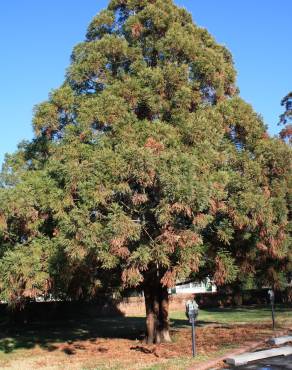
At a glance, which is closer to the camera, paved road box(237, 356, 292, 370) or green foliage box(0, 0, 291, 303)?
paved road box(237, 356, 292, 370)

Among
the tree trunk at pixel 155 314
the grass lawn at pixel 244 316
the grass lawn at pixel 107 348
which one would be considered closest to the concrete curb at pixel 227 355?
the grass lawn at pixel 107 348

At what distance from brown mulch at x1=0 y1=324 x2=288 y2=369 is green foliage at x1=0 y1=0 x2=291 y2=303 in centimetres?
178

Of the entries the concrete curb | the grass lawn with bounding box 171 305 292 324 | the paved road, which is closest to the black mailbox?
the concrete curb

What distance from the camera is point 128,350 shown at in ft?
45.9

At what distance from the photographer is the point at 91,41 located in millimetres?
15844

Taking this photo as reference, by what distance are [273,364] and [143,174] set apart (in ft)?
16.1

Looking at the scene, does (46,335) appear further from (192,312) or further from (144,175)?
(144,175)

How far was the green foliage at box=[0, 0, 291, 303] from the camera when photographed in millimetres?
10672

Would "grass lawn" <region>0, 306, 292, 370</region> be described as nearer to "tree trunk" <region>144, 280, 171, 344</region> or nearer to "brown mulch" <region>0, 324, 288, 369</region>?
"brown mulch" <region>0, 324, 288, 369</region>

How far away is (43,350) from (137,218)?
6464mm

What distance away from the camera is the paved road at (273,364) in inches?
394

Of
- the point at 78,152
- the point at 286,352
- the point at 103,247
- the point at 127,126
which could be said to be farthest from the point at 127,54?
the point at 286,352

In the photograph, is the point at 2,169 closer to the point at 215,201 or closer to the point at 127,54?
the point at 127,54

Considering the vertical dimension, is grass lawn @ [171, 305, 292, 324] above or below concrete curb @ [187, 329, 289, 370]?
above
